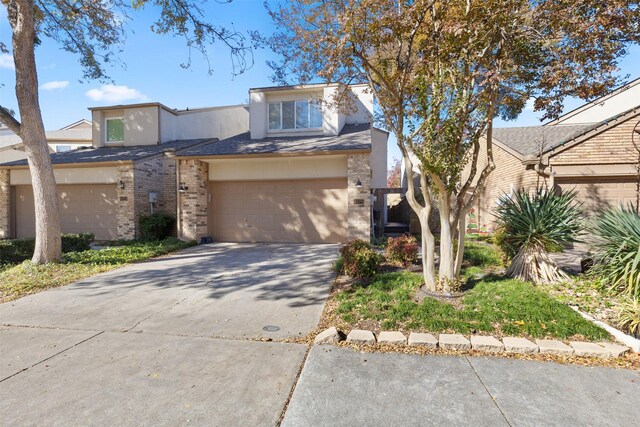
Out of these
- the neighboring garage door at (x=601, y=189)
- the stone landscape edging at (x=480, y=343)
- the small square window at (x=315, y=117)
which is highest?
the small square window at (x=315, y=117)

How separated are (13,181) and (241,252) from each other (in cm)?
1176

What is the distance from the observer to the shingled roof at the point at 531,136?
1165 cm

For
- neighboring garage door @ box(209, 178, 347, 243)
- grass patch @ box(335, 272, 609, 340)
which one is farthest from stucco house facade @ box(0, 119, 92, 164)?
grass patch @ box(335, 272, 609, 340)

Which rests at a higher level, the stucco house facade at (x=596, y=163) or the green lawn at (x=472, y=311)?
the stucco house facade at (x=596, y=163)

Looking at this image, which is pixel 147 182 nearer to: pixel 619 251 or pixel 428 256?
pixel 428 256

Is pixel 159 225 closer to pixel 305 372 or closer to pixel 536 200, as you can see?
pixel 305 372

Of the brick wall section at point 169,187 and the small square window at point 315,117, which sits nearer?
the small square window at point 315,117

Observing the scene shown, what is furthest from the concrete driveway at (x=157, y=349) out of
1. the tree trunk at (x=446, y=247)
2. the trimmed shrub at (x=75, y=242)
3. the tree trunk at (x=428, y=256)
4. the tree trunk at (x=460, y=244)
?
the trimmed shrub at (x=75, y=242)

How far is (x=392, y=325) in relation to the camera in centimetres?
411

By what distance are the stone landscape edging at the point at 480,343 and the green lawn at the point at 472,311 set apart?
19 cm

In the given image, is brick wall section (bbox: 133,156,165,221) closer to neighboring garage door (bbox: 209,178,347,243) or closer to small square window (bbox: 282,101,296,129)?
neighboring garage door (bbox: 209,178,347,243)

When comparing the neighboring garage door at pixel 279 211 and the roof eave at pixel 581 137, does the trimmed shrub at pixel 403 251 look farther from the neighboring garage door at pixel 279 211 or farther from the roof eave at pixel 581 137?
the roof eave at pixel 581 137

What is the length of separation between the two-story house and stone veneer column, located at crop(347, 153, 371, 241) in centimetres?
3

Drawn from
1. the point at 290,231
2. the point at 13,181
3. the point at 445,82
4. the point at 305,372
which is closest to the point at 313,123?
the point at 290,231
